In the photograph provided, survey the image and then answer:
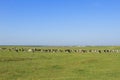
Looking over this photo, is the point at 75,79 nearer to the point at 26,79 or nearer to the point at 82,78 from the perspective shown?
the point at 82,78

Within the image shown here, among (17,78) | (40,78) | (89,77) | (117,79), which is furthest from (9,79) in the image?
(117,79)

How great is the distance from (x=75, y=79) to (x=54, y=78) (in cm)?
176

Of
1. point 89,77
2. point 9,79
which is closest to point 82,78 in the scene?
point 89,77

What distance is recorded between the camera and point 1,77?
76.4 feet

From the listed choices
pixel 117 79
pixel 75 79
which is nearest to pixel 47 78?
pixel 75 79

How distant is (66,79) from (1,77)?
5371mm

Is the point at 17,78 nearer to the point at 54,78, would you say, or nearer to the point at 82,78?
the point at 54,78

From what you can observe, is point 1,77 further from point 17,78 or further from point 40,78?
point 40,78

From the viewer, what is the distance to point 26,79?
22344mm

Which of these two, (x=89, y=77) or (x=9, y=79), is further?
(x=89, y=77)

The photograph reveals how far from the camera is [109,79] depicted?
2255cm

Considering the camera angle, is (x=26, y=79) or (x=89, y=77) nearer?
(x=26, y=79)

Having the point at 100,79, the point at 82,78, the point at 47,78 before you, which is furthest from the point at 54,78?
the point at 100,79

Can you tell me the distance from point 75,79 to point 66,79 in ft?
2.36
